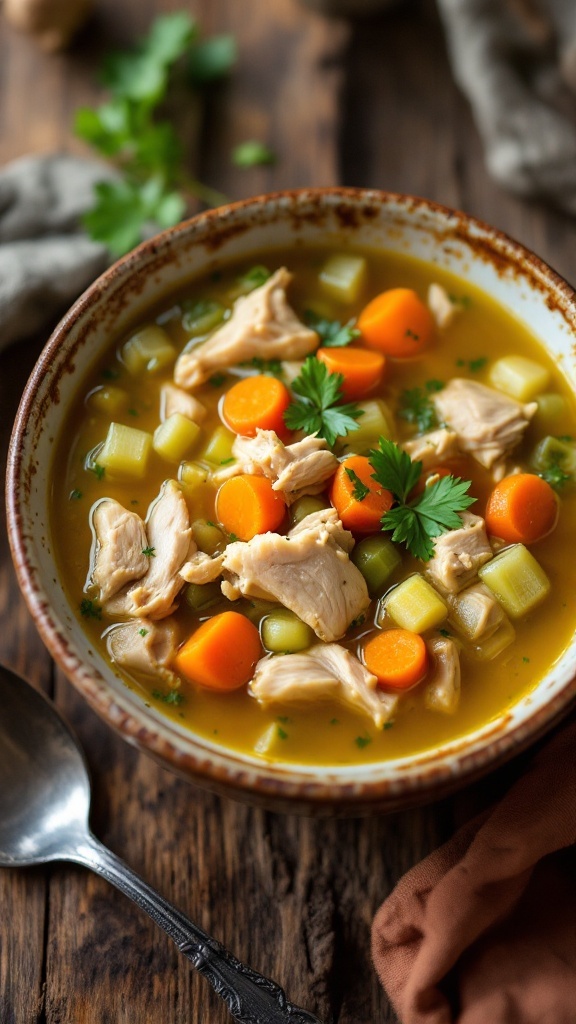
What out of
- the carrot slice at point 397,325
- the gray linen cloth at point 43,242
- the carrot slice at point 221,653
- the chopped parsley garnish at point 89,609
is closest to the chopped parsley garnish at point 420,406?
the carrot slice at point 397,325

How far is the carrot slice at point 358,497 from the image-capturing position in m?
3.24

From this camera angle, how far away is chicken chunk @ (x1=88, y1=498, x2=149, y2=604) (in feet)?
10.4

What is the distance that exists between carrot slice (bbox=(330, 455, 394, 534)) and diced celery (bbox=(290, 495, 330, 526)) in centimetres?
6

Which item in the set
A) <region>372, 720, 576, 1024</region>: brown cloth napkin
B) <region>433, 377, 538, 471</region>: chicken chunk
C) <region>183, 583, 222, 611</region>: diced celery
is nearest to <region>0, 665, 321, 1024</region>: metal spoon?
<region>372, 720, 576, 1024</region>: brown cloth napkin

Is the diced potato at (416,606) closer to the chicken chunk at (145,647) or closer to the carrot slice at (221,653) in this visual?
the carrot slice at (221,653)

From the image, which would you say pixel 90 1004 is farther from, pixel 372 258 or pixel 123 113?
pixel 123 113

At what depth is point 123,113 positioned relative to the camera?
4.25 m

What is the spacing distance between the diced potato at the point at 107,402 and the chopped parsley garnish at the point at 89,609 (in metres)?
0.70

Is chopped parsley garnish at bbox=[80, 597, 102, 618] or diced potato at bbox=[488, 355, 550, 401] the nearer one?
chopped parsley garnish at bbox=[80, 597, 102, 618]

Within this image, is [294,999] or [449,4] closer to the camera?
[294,999]

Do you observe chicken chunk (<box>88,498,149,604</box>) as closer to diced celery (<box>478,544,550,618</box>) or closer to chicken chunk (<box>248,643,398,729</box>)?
chicken chunk (<box>248,643,398,729</box>)

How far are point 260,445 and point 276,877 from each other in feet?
4.94

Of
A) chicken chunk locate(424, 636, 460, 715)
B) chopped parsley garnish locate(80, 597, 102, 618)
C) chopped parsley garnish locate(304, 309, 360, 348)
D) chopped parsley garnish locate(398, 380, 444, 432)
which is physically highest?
chopped parsley garnish locate(304, 309, 360, 348)

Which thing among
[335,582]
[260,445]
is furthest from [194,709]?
[260,445]
